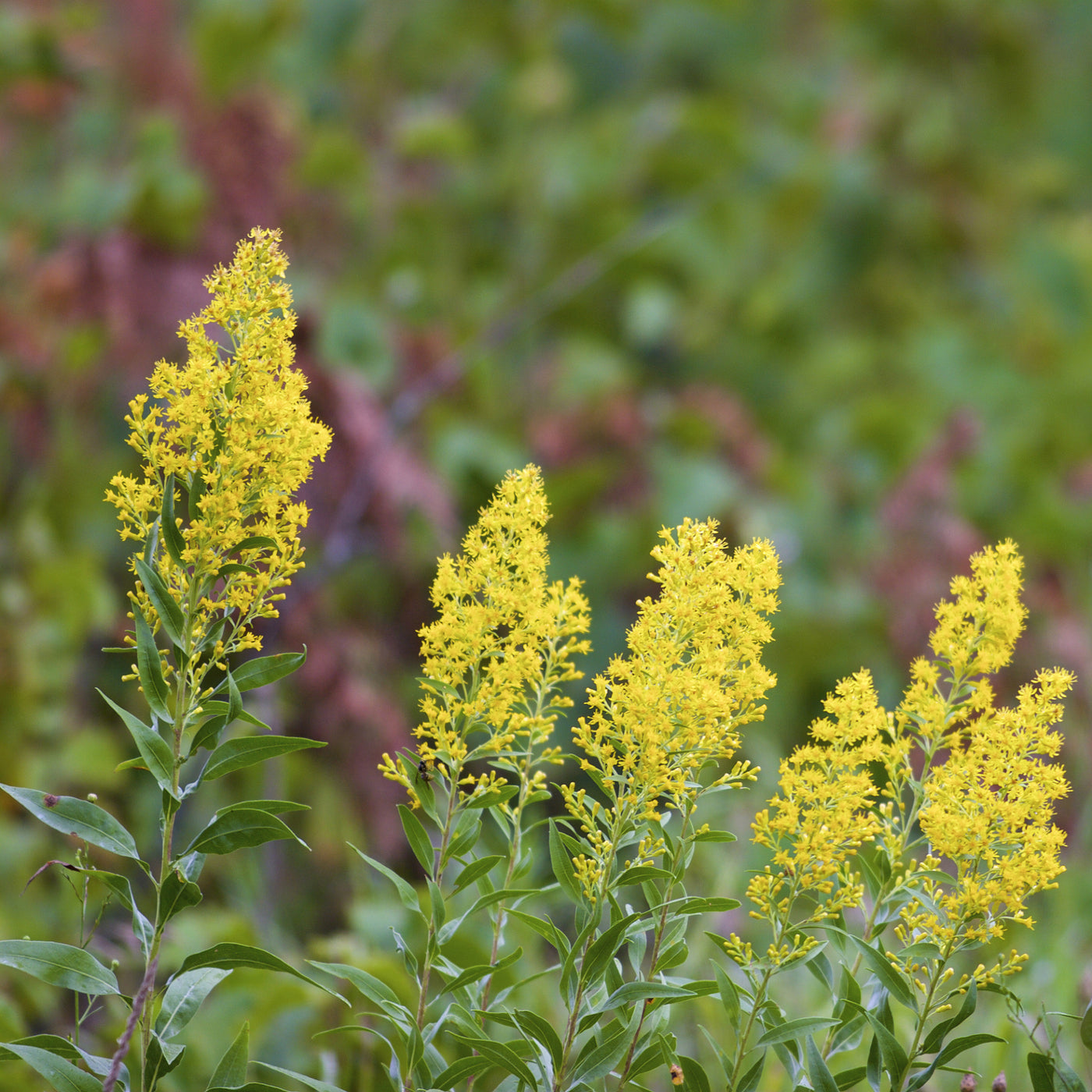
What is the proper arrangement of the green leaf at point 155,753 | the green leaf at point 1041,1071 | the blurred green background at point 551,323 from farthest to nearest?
1. the blurred green background at point 551,323
2. the green leaf at point 1041,1071
3. the green leaf at point 155,753

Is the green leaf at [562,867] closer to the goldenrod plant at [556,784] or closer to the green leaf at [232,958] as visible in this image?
the goldenrod plant at [556,784]

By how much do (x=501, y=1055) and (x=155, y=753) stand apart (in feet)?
1.15

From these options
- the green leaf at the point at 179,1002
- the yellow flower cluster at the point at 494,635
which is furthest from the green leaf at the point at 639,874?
the green leaf at the point at 179,1002

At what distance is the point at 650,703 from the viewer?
83 cm

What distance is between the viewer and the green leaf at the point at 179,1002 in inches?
34.2

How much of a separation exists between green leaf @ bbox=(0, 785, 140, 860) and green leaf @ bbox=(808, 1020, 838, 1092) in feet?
1.78

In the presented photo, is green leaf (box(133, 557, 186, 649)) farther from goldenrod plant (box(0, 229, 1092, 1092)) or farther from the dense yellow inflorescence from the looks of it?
the dense yellow inflorescence

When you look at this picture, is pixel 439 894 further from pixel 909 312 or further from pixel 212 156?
pixel 909 312

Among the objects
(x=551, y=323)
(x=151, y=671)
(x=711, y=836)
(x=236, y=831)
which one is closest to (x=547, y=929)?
(x=711, y=836)

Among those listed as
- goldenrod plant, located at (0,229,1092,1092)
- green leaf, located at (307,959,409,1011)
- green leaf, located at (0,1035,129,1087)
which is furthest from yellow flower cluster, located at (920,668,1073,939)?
green leaf, located at (0,1035,129,1087)

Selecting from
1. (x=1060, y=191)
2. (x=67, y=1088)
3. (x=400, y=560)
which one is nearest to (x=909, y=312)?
(x=1060, y=191)

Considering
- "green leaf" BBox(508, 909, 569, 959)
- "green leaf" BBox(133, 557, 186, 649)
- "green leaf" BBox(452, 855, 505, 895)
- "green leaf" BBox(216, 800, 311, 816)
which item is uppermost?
"green leaf" BBox(133, 557, 186, 649)

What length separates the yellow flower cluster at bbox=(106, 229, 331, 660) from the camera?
Answer: 826 mm

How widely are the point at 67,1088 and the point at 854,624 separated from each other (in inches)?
122
